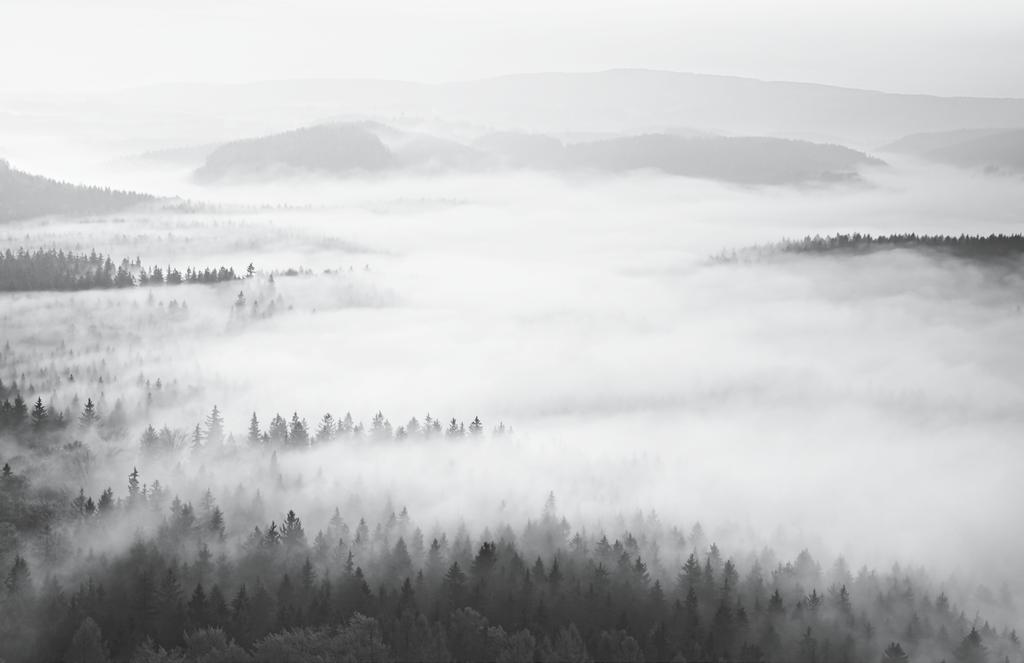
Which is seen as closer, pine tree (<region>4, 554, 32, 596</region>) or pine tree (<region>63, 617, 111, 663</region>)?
pine tree (<region>63, 617, 111, 663</region>)

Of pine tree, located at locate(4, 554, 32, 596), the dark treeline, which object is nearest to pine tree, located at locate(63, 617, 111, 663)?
the dark treeline

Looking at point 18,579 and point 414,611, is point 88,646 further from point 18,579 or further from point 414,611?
point 414,611

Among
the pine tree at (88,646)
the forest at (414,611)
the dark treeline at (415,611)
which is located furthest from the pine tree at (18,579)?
the pine tree at (88,646)

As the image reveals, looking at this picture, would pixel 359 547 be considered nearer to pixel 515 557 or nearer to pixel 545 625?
pixel 515 557

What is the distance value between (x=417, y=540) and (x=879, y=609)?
308 ft

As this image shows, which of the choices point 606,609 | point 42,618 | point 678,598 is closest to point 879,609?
point 678,598

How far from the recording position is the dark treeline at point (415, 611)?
14825 cm

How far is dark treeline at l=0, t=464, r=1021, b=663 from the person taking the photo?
486 feet

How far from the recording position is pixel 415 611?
525ft

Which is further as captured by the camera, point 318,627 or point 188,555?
point 188,555

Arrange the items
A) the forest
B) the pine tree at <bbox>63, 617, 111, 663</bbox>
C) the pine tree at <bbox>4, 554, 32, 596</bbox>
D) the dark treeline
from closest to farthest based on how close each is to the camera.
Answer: the pine tree at <bbox>63, 617, 111, 663</bbox> → the dark treeline → the forest → the pine tree at <bbox>4, 554, 32, 596</bbox>

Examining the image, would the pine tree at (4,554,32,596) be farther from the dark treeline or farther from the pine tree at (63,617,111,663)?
the pine tree at (63,617,111,663)

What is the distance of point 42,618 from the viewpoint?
566ft

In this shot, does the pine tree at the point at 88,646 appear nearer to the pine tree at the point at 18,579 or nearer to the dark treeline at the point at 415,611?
the dark treeline at the point at 415,611
